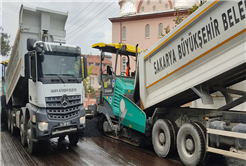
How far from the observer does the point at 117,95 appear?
702 centimetres

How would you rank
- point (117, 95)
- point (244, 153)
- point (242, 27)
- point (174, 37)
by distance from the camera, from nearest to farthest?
point (242, 27) → point (244, 153) → point (174, 37) → point (117, 95)

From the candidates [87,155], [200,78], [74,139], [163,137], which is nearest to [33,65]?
[74,139]

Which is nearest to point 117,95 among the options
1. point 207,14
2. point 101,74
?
point 101,74

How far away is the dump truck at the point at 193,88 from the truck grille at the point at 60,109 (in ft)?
4.92

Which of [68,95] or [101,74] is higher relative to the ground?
[101,74]

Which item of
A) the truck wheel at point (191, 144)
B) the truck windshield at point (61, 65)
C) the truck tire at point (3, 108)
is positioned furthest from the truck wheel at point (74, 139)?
the truck tire at point (3, 108)

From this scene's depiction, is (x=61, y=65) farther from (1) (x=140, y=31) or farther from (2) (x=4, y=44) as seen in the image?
(1) (x=140, y=31)

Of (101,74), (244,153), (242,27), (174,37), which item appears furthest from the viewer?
(101,74)

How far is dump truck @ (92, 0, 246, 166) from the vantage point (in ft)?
12.4

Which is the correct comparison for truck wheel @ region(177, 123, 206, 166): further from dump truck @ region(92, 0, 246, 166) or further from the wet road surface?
the wet road surface

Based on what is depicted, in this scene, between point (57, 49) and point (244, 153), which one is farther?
point (57, 49)

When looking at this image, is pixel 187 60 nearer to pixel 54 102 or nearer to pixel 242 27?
pixel 242 27

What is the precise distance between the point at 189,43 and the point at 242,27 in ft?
3.68

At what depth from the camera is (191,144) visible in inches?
180
